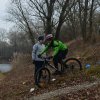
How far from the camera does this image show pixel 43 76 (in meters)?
14.0

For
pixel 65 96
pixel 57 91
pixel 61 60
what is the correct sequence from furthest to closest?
pixel 61 60, pixel 57 91, pixel 65 96

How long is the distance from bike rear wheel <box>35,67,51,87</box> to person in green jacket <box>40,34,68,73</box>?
2.61ft

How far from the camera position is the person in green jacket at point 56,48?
555 inches

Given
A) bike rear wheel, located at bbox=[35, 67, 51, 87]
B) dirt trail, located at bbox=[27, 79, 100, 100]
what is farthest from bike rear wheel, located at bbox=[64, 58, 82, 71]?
dirt trail, located at bbox=[27, 79, 100, 100]

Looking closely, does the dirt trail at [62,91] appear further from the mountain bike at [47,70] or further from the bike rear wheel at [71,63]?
the bike rear wheel at [71,63]

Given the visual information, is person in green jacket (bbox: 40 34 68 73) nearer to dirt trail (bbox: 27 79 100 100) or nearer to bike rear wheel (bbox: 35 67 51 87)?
bike rear wheel (bbox: 35 67 51 87)

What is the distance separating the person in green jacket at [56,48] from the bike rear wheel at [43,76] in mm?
797

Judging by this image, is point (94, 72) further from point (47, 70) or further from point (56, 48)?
point (47, 70)

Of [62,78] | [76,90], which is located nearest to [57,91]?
[76,90]

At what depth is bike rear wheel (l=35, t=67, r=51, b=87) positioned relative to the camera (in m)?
13.8

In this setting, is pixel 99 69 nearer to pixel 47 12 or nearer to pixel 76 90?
pixel 76 90

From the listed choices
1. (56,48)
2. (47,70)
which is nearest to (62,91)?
(47,70)

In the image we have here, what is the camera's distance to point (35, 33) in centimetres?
4666

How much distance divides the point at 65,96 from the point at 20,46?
338 feet
